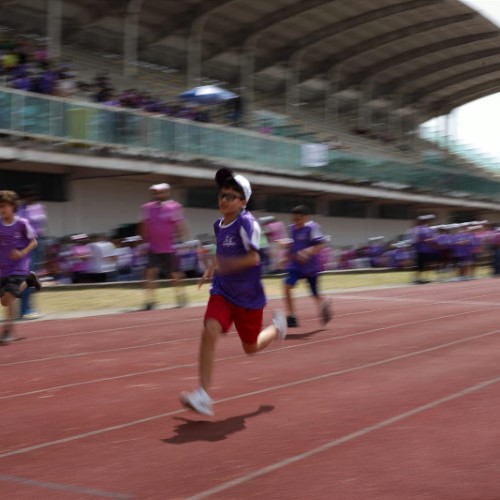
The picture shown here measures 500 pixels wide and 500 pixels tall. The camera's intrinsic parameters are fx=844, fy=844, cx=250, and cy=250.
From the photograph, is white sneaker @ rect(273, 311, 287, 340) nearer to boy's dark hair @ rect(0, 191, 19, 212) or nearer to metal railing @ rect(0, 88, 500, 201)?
boy's dark hair @ rect(0, 191, 19, 212)

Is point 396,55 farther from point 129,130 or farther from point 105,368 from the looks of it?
point 105,368

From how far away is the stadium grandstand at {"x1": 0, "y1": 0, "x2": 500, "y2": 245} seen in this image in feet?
68.6

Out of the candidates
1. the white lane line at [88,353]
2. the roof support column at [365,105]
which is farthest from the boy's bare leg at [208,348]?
the roof support column at [365,105]

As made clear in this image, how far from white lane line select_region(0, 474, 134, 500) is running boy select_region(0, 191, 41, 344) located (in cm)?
531

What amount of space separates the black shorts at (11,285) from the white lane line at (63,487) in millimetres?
5269

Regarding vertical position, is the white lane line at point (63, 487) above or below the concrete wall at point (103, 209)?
below

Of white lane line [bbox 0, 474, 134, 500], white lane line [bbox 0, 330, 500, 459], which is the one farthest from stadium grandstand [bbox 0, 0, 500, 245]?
white lane line [bbox 0, 474, 134, 500]

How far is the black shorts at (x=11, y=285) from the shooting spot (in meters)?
9.35

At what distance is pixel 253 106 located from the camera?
124 ft

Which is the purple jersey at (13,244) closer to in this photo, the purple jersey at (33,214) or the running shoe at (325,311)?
the running shoe at (325,311)

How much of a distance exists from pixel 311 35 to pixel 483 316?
28190 millimetres

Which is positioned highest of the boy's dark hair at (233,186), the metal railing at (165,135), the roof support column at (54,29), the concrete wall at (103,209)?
the roof support column at (54,29)

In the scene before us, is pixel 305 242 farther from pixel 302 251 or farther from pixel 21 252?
pixel 21 252

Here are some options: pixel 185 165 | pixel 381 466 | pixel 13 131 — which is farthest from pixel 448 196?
pixel 381 466
